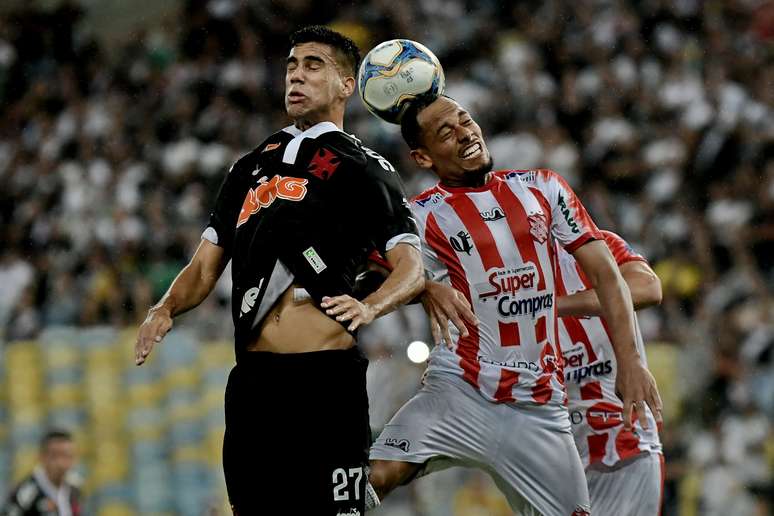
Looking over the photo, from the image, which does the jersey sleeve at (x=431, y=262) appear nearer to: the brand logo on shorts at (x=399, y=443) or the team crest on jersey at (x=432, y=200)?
the team crest on jersey at (x=432, y=200)

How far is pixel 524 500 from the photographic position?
5.88 meters

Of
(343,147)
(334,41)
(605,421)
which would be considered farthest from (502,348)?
(334,41)

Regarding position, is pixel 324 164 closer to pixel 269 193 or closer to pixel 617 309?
pixel 269 193

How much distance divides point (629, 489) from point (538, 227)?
1.50 metres

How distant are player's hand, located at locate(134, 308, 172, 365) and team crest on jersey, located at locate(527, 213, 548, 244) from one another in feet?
5.72

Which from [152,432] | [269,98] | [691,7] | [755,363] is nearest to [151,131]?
[269,98]

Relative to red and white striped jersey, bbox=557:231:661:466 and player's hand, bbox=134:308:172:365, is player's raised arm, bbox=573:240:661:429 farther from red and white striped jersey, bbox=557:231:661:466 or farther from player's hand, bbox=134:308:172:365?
player's hand, bbox=134:308:172:365

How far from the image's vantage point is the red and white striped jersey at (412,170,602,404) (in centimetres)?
586

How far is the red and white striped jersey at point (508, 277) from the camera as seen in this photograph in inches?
231

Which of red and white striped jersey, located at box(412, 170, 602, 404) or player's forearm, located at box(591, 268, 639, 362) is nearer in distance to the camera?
player's forearm, located at box(591, 268, 639, 362)

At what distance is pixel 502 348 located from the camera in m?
5.88

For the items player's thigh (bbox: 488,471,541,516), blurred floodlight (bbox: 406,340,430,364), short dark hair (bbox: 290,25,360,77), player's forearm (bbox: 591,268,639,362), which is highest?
short dark hair (bbox: 290,25,360,77)

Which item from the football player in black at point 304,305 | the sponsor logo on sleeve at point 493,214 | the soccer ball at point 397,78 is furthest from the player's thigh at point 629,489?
the soccer ball at point 397,78

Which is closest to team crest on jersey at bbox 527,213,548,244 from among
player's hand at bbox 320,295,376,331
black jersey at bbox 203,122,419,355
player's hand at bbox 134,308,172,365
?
black jersey at bbox 203,122,419,355
